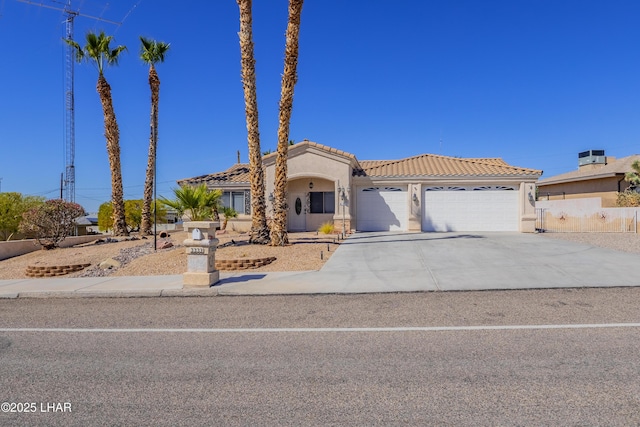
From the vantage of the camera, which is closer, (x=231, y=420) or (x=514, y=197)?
(x=231, y=420)

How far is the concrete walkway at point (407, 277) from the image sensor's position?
888 centimetres

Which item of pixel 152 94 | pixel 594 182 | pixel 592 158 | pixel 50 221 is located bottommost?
pixel 50 221

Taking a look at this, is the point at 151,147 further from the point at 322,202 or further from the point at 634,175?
the point at 634,175

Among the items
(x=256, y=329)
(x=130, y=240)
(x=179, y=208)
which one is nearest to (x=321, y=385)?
(x=256, y=329)

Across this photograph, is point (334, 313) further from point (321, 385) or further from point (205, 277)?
point (205, 277)

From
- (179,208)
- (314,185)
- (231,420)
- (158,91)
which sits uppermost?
(158,91)

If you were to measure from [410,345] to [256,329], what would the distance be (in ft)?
7.77

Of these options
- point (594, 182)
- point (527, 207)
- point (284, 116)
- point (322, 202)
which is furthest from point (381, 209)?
point (594, 182)

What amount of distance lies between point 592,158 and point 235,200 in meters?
35.2

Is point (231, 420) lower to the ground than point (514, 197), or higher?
lower

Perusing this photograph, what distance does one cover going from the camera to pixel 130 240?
65.2 feet

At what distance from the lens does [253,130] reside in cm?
1522

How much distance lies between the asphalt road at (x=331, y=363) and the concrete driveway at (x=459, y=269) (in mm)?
1326

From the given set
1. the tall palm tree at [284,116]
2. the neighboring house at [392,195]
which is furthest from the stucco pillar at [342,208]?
the tall palm tree at [284,116]
